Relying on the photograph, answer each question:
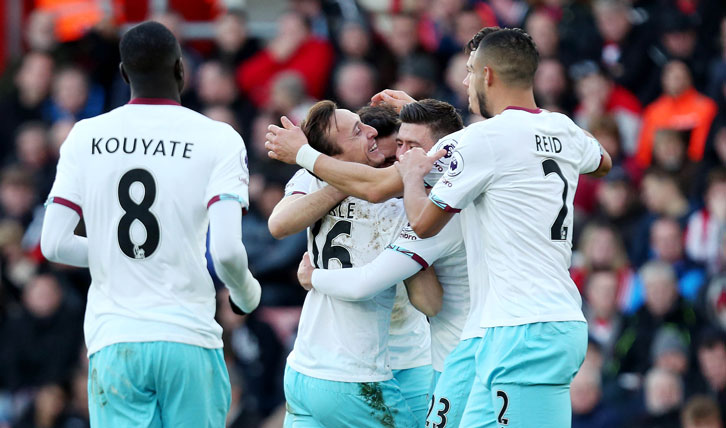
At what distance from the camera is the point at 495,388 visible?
18.3ft

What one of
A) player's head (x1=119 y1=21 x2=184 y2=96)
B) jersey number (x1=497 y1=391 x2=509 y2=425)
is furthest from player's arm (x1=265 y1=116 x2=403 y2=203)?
jersey number (x1=497 y1=391 x2=509 y2=425)

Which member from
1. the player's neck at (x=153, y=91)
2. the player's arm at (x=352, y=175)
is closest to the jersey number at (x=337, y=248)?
the player's arm at (x=352, y=175)

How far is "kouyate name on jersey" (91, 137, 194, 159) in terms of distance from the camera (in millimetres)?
5777

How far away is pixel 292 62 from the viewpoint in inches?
535

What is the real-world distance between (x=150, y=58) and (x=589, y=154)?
2295mm

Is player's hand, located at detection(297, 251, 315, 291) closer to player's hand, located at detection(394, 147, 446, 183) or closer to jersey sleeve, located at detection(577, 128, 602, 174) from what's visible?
player's hand, located at detection(394, 147, 446, 183)

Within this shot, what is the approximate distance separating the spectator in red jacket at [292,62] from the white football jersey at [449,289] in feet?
24.5

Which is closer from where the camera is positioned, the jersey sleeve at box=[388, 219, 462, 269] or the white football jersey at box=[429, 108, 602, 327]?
the white football jersey at box=[429, 108, 602, 327]

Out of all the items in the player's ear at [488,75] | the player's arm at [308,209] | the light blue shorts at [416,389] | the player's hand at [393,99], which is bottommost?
the light blue shorts at [416,389]

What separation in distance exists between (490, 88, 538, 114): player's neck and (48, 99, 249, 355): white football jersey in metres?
1.32

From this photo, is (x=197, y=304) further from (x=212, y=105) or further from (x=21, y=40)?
(x=21, y=40)

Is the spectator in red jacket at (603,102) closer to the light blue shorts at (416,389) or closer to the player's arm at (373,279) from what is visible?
the light blue shorts at (416,389)

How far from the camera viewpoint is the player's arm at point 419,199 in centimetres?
573

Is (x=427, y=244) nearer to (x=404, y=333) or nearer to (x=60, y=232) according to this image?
(x=404, y=333)
